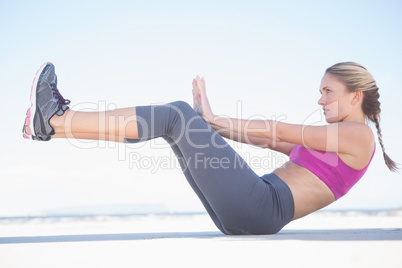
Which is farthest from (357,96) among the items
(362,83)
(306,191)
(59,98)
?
(59,98)

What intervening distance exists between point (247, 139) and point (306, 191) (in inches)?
20.6

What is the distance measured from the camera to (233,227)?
2.12 m

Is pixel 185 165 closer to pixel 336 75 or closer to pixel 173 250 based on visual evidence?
pixel 173 250

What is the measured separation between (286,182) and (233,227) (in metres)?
0.40

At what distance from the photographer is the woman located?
1.87 metres

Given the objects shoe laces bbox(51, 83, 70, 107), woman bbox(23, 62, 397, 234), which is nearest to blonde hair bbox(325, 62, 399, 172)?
woman bbox(23, 62, 397, 234)

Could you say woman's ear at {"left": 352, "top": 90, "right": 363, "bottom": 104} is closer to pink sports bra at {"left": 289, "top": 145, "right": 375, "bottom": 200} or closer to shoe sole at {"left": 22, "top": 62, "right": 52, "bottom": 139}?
pink sports bra at {"left": 289, "top": 145, "right": 375, "bottom": 200}

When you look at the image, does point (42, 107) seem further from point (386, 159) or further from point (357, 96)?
point (386, 159)

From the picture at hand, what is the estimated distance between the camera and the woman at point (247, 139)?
1.87 meters

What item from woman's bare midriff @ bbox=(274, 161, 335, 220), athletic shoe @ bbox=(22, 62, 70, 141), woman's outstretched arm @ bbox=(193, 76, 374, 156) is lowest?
woman's bare midriff @ bbox=(274, 161, 335, 220)

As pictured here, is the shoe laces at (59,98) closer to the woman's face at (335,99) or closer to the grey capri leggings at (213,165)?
the grey capri leggings at (213,165)

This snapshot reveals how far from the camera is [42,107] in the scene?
1898 mm

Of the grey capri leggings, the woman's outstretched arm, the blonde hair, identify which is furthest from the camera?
the blonde hair

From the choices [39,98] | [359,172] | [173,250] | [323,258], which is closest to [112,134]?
[39,98]
